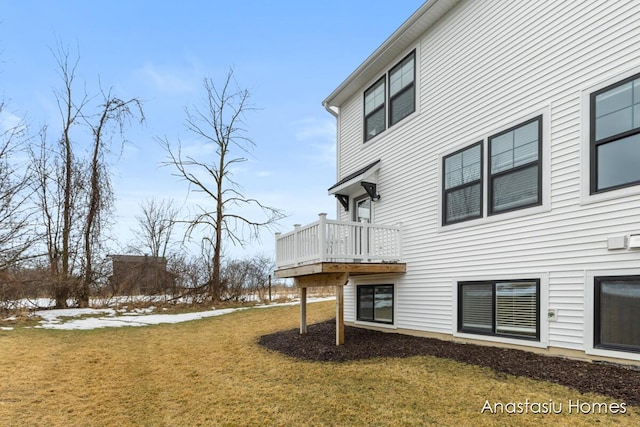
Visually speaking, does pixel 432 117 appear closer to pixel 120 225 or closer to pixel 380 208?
pixel 380 208

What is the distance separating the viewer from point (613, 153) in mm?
4891

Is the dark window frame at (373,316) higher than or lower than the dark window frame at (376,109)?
lower

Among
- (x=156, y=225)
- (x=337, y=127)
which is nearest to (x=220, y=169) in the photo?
(x=156, y=225)

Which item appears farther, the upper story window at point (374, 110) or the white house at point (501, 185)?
the upper story window at point (374, 110)

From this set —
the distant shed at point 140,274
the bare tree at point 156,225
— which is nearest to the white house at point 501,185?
the distant shed at point 140,274

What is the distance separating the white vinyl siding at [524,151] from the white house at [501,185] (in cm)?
2

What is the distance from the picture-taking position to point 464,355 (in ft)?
19.7

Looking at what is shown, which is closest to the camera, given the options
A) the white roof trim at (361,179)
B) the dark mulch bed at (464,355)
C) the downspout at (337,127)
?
the dark mulch bed at (464,355)

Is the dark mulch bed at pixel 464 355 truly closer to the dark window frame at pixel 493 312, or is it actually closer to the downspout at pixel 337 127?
the dark window frame at pixel 493 312

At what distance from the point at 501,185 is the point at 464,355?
2807mm

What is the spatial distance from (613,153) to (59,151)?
17.2 m

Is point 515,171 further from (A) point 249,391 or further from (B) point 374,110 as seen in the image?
(A) point 249,391

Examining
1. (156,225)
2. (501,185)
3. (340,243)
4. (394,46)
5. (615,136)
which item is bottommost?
(340,243)

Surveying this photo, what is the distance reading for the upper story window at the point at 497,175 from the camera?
19.4 feet
